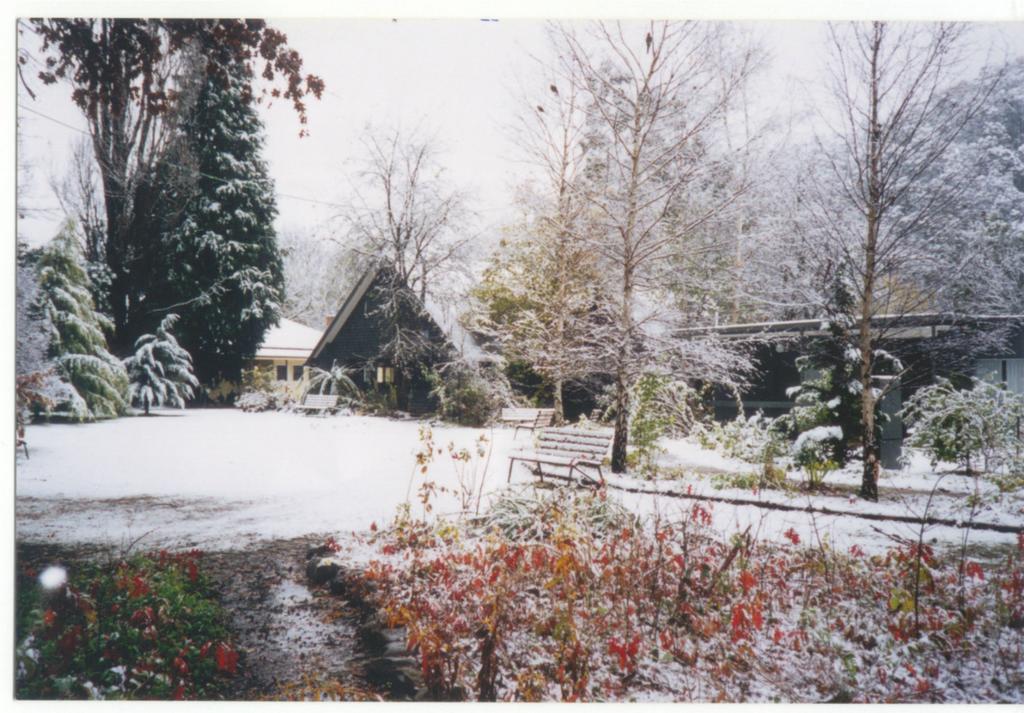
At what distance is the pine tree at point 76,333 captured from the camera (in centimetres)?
310

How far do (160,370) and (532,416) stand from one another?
7.34ft

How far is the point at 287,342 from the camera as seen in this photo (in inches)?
133

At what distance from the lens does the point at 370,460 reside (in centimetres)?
323

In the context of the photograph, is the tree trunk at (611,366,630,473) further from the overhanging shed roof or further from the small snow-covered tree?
the small snow-covered tree

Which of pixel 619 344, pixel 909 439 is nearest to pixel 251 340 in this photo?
Answer: pixel 619 344

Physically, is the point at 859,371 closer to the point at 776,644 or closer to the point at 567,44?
the point at 776,644

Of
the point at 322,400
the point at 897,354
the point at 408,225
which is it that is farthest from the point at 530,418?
the point at 897,354

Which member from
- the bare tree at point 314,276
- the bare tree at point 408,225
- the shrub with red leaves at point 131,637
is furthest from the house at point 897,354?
the shrub with red leaves at point 131,637

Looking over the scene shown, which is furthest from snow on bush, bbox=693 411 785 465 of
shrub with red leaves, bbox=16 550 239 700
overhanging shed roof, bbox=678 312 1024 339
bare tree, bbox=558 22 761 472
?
shrub with red leaves, bbox=16 550 239 700

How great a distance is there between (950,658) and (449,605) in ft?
8.61

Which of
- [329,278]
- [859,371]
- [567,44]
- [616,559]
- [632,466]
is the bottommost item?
[616,559]

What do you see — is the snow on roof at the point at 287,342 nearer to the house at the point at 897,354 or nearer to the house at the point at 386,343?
the house at the point at 386,343

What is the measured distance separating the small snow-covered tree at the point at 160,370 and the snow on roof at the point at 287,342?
43 cm

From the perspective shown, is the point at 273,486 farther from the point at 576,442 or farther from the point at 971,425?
the point at 971,425
